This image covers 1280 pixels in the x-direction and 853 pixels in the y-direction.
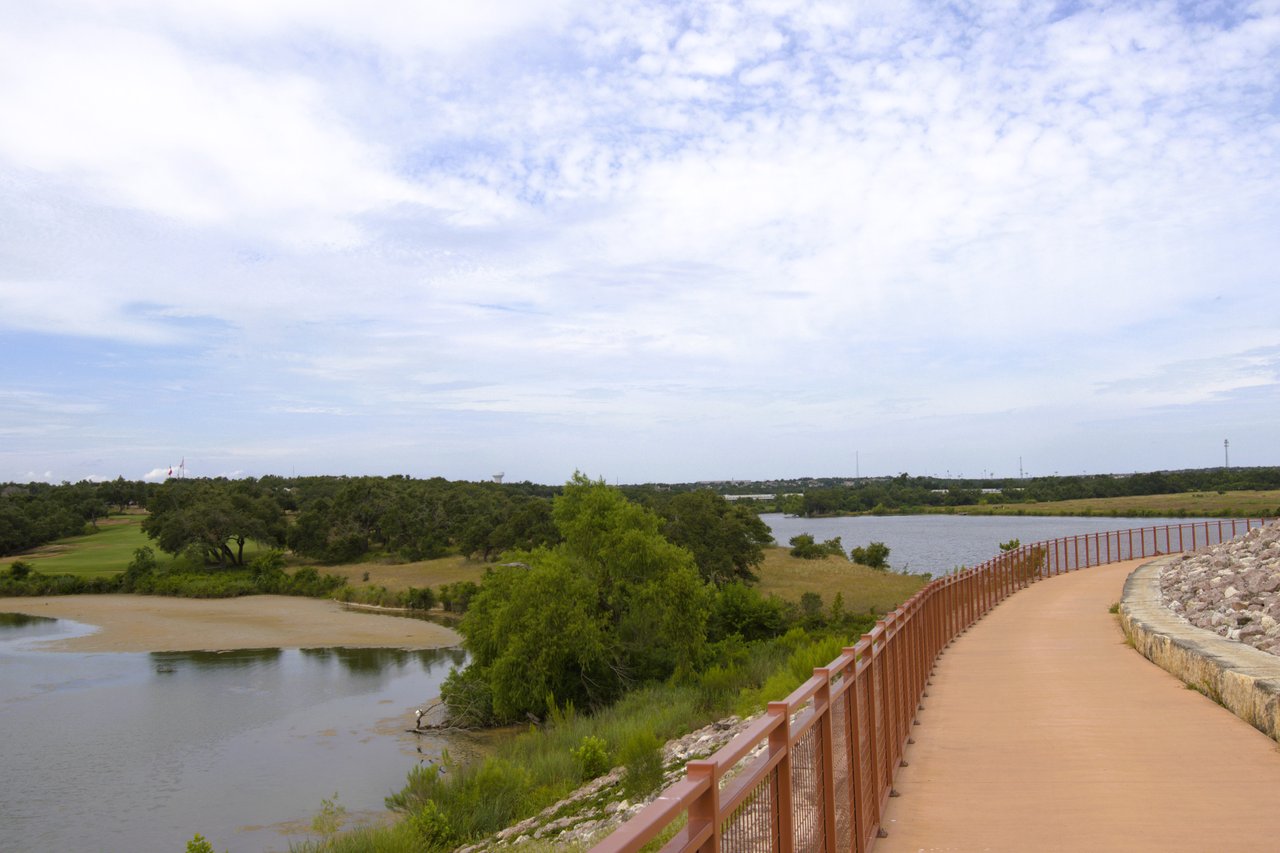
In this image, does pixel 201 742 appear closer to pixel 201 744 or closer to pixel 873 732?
pixel 201 744

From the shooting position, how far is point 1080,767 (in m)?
7.38

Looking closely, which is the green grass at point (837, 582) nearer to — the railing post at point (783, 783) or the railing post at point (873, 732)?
the railing post at point (873, 732)

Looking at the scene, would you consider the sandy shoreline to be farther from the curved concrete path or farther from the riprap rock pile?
the curved concrete path

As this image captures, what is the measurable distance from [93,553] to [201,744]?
75.6 meters

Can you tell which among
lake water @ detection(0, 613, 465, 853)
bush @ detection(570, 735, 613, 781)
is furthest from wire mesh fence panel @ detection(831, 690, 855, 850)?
lake water @ detection(0, 613, 465, 853)

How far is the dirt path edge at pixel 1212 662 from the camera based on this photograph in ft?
26.8

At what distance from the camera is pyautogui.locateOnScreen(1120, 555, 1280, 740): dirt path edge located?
8180 mm

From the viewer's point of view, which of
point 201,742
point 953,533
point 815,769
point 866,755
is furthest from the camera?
point 953,533

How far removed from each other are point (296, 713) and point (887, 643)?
26809 mm

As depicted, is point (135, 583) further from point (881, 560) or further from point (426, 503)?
point (881, 560)

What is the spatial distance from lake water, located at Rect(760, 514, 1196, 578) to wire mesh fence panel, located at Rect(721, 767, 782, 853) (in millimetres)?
44321

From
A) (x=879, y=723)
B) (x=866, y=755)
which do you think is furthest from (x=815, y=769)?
(x=879, y=723)

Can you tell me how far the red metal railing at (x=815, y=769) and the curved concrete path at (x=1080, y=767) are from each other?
371 millimetres

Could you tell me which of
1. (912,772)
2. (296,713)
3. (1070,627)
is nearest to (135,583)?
(296,713)
